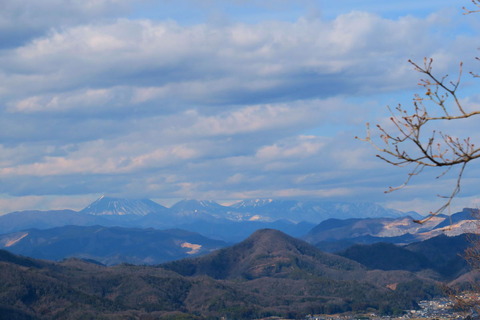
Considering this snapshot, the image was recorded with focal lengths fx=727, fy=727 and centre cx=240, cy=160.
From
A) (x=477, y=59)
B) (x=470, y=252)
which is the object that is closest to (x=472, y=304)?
(x=470, y=252)

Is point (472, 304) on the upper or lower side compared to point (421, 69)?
lower

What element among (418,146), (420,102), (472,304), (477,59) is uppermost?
(477,59)

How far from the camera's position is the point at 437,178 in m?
22.3

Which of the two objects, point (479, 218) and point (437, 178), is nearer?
point (437, 178)

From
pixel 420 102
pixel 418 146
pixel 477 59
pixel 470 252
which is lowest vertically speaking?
pixel 470 252

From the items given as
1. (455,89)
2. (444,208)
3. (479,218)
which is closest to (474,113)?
(455,89)

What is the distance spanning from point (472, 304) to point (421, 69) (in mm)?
50879

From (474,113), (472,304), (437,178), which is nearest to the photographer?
(474,113)

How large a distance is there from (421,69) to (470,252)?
5285 centimetres

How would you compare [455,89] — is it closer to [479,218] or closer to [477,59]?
[477,59]

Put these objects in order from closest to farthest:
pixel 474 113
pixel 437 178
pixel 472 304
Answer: pixel 474 113 < pixel 437 178 < pixel 472 304

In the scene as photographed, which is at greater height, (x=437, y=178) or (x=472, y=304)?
(x=437, y=178)

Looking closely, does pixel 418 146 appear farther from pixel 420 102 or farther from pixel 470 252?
pixel 470 252

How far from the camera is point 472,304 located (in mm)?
67438
